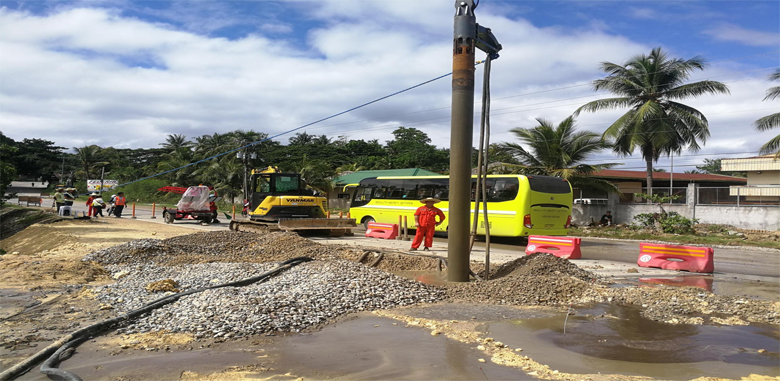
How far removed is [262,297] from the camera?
7.16m

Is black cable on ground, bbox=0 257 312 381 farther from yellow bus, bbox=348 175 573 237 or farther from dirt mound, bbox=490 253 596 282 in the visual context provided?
yellow bus, bbox=348 175 573 237

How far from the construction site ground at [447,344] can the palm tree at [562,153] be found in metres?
19.7

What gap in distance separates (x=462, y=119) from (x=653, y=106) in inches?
848

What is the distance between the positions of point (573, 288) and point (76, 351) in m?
6.50

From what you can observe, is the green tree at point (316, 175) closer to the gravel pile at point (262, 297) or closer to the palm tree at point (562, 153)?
the palm tree at point (562, 153)

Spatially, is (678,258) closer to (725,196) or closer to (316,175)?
(725,196)

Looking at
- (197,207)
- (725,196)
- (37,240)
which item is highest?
(725,196)

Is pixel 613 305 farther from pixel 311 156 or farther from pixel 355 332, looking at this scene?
pixel 311 156

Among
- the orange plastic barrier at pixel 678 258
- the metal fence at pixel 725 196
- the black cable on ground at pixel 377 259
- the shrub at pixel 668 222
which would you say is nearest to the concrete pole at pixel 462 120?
the black cable on ground at pixel 377 259

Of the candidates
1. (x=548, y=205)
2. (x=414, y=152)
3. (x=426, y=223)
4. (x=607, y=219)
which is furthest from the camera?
(x=414, y=152)

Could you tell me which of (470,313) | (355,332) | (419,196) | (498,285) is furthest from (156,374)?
(419,196)

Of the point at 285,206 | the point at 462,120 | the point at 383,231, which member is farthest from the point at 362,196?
the point at 462,120

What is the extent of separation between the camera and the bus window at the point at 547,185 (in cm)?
1786

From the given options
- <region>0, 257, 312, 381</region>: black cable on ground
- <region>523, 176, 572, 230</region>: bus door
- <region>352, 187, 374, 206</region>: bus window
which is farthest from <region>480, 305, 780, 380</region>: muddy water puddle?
<region>352, 187, 374, 206</region>: bus window
